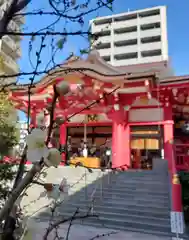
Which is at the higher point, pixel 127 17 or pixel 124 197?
pixel 127 17

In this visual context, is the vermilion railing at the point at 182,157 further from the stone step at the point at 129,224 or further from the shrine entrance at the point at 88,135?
the shrine entrance at the point at 88,135

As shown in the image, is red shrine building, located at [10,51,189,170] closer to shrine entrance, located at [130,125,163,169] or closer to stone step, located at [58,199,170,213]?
shrine entrance, located at [130,125,163,169]

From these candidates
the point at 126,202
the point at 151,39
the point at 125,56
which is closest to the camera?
the point at 126,202

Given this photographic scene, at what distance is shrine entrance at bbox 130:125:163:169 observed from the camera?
34.1 ft

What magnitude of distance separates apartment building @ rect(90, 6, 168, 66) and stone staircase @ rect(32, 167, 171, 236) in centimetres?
4268

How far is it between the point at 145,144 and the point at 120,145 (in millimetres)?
1195

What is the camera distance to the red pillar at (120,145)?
10203mm

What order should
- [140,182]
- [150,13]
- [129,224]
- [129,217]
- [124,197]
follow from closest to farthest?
[129,224]
[129,217]
[124,197]
[140,182]
[150,13]

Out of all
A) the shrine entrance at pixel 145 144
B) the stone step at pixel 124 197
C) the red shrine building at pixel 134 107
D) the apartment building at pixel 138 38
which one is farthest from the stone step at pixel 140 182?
the apartment building at pixel 138 38

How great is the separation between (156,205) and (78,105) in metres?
5.54

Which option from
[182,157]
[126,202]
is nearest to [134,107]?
[182,157]

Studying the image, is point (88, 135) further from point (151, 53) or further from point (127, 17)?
point (127, 17)

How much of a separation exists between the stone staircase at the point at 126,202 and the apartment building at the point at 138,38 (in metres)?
42.7

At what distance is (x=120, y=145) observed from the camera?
1027 centimetres
